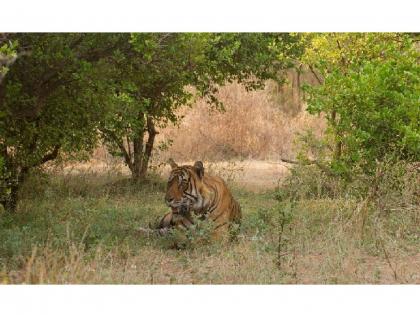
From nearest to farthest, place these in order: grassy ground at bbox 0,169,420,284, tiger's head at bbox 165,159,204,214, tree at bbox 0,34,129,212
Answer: grassy ground at bbox 0,169,420,284
tree at bbox 0,34,129,212
tiger's head at bbox 165,159,204,214

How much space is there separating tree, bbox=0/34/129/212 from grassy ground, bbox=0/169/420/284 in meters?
Answer: 0.95

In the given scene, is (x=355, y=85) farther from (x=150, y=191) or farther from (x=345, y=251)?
(x=150, y=191)

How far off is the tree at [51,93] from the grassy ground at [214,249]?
954mm

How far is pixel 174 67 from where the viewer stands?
998cm

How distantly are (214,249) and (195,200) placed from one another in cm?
79

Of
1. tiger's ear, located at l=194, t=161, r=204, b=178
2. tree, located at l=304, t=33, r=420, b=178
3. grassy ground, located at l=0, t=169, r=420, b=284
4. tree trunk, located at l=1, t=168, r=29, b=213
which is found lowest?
grassy ground, located at l=0, t=169, r=420, b=284

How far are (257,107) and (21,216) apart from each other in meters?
9.11

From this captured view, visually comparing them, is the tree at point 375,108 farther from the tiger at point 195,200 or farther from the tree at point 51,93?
the tree at point 51,93

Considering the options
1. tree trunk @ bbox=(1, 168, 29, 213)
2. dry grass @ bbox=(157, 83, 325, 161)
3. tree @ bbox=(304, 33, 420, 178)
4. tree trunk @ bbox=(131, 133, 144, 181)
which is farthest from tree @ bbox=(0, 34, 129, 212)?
dry grass @ bbox=(157, 83, 325, 161)

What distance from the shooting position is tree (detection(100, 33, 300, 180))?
908cm

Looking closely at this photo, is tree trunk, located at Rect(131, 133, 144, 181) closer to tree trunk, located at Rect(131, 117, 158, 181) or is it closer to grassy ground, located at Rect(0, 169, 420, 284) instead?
tree trunk, located at Rect(131, 117, 158, 181)

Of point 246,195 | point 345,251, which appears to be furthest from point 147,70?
point 246,195

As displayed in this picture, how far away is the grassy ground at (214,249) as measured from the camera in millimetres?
7855
